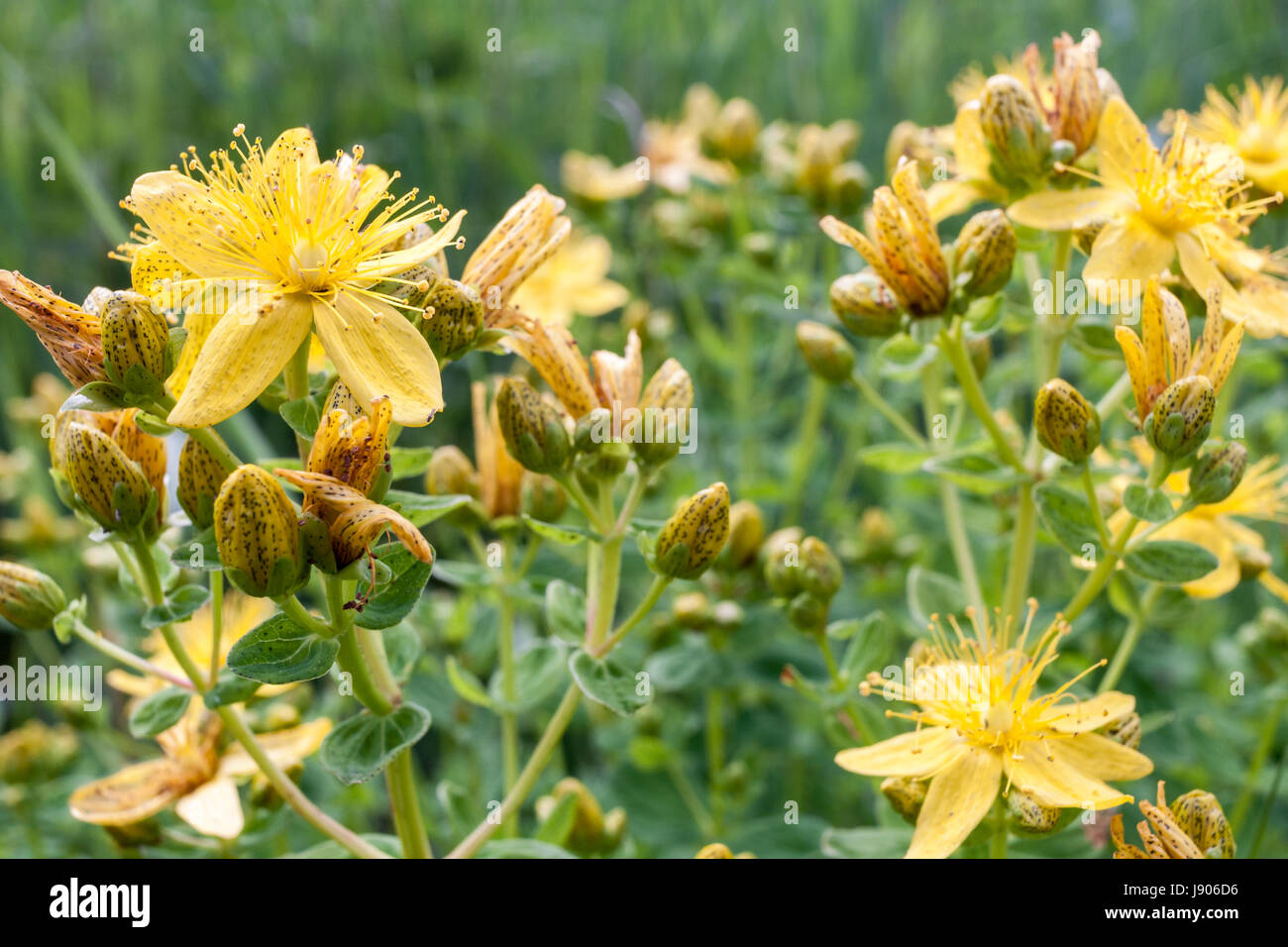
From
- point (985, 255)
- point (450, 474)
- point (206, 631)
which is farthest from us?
point (206, 631)

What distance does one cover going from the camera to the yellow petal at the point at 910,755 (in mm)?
1207

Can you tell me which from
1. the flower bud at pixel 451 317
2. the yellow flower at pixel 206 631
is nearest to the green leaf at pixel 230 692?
the flower bud at pixel 451 317

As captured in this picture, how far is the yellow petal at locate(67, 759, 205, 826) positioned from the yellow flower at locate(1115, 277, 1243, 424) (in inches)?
50.1

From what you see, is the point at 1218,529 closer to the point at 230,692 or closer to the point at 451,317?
the point at 451,317

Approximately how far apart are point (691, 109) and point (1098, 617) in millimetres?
1517

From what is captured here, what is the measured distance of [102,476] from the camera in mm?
1173

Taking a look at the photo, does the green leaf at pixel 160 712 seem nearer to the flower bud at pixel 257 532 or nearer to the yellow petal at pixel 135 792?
the yellow petal at pixel 135 792

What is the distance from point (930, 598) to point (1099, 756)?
0.39m

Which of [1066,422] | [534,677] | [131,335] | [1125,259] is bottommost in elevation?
[534,677]

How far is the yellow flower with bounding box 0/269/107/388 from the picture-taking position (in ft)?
3.66

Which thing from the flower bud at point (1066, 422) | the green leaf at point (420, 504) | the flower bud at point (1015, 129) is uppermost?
the flower bud at point (1015, 129)

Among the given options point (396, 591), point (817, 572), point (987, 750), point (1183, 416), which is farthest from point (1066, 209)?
point (396, 591)

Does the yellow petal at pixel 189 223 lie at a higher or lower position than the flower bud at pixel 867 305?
higher

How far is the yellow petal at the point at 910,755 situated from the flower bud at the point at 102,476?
0.79 m
